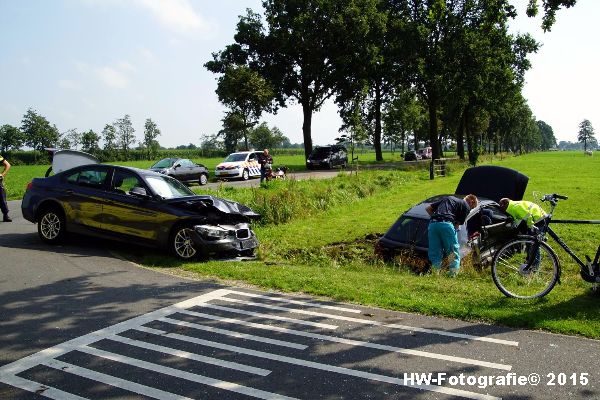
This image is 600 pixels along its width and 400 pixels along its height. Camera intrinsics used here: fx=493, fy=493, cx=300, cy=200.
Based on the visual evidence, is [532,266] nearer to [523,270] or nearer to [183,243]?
[523,270]

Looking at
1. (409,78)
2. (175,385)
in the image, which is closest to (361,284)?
(175,385)

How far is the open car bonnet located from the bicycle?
6664mm

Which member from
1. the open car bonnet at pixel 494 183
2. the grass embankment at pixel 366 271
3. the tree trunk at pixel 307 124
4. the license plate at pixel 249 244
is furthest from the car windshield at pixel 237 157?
the license plate at pixel 249 244

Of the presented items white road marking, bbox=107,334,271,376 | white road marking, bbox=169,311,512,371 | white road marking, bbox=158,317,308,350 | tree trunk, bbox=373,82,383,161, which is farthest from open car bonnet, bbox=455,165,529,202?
tree trunk, bbox=373,82,383,161

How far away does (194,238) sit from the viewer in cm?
907

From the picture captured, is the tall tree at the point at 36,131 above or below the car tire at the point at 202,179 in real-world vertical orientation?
above

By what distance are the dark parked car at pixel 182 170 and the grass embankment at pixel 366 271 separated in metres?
8.38

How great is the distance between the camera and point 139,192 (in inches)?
363

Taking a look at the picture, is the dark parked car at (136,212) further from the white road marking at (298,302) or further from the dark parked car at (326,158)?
the dark parked car at (326,158)

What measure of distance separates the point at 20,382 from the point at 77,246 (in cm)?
646

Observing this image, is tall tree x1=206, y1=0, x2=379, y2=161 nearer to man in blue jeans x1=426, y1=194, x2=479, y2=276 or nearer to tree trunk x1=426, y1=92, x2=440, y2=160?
tree trunk x1=426, y1=92, x2=440, y2=160

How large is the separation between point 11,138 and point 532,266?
93692 millimetres

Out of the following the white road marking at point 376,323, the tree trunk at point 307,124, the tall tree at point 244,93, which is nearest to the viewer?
the white road marking at point 376,323

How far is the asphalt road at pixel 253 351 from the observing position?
402 centimetres
